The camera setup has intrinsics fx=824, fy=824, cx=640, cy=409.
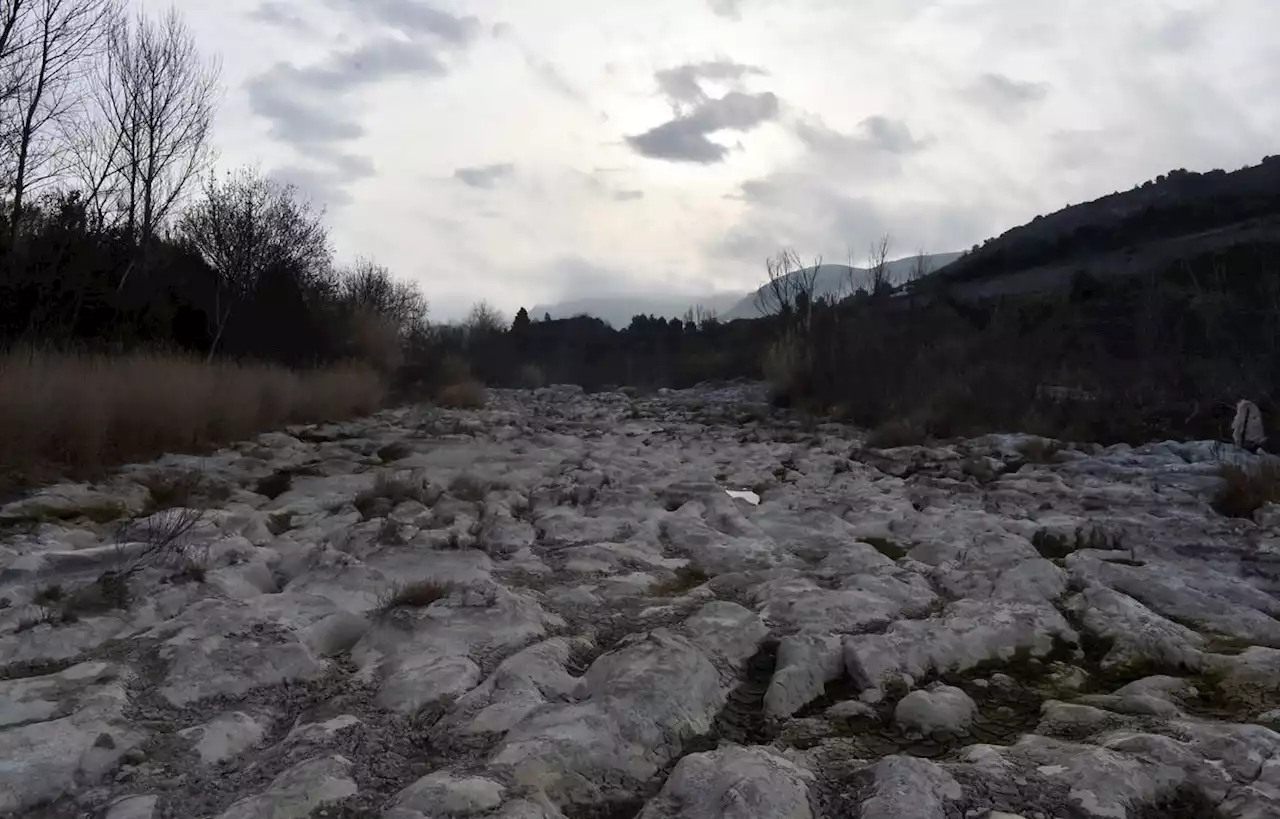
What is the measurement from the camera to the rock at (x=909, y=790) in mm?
2330

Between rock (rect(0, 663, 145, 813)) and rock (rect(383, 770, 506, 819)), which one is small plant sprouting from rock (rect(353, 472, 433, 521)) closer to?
rock (rect(0, 663, 145, 813))

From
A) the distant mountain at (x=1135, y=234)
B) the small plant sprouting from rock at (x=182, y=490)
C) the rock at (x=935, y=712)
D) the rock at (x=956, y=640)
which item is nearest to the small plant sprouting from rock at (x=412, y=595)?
the rock at (x=956, y=640)

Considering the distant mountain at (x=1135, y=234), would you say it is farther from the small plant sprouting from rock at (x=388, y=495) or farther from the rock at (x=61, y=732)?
the rock at (x=61, y=732)

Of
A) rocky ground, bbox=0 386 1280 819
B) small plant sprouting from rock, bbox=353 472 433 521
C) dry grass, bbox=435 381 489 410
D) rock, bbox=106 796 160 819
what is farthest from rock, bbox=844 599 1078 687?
dry grass, bbox=435 381 489 410

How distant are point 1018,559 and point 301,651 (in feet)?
12.8

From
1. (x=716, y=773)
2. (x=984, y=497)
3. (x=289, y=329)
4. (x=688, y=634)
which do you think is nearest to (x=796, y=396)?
(x=984, y=497)

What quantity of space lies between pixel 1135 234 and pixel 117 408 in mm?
37845

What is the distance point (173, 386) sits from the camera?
29.9 ft

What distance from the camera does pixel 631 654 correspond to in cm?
329

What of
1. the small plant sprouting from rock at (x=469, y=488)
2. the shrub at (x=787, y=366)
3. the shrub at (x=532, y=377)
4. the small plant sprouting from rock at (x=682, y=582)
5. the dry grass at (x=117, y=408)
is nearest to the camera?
the small plant sprouting from rock at (x=682, y=582)

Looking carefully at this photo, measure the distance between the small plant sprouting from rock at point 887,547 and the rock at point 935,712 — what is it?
6.74 feet

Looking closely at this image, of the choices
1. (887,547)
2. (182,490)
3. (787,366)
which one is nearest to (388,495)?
(182,490)

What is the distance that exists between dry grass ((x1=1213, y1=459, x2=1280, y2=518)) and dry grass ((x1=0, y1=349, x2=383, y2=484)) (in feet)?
29.7

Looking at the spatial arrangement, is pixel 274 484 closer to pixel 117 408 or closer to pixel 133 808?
pixel 117 408
